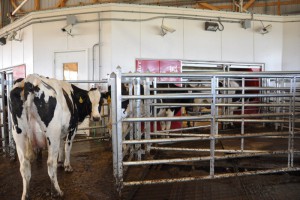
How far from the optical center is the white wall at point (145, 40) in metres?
6.88

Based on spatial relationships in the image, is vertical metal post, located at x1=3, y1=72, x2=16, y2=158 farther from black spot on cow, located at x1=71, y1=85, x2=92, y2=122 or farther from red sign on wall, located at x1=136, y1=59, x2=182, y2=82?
red sign on wall, located at x1=136, y1=59, x2=182, y2=82

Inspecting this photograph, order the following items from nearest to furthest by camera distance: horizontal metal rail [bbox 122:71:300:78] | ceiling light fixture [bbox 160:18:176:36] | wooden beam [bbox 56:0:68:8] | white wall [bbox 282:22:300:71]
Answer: horizontal metal rail [bbox 122:71:300:78] → ceiling light fixture [bbox 160:18:176:36] → white wall [bbox 282:22:300:71] → wooden beam [bbox 56:0:68:8]

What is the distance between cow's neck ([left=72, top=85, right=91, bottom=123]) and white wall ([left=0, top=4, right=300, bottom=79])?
8.86 ft

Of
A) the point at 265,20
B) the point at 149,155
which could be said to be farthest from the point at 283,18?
the point at 149,155

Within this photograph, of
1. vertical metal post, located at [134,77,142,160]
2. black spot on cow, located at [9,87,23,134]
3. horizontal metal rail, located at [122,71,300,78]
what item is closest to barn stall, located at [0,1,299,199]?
vertical metal post, located at [134,77,142,160]

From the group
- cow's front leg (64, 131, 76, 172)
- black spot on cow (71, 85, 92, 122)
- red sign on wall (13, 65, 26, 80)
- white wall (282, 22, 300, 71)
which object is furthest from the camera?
white wall (282, 22, 300, 71)

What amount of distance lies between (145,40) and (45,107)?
4.86 metres

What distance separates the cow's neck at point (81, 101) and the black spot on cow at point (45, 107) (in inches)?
45.3

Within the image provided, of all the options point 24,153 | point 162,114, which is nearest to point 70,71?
point 162,114

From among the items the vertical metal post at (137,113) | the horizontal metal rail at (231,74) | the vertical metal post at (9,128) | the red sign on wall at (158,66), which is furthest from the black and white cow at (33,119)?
the red sign on wall at (158,66)

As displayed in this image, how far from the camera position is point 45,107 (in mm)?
2654

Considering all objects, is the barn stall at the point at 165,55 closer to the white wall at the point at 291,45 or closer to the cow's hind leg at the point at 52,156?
the white wall at the point at 291,45

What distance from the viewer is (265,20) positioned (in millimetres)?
8125

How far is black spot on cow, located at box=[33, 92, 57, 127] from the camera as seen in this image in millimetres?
2633
